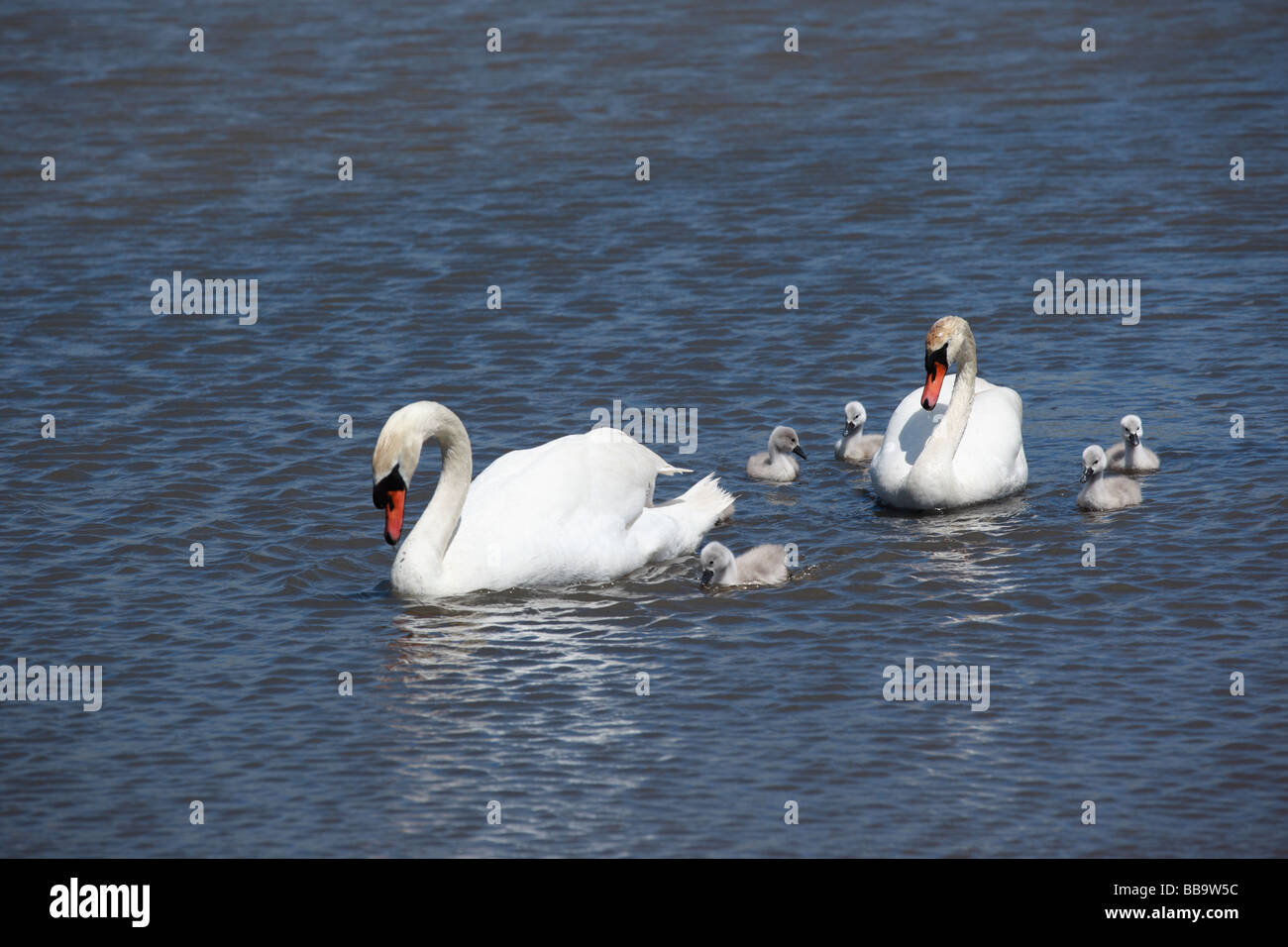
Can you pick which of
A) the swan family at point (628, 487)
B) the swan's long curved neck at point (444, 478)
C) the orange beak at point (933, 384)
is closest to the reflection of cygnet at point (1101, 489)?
the swan family at point (628, 487)

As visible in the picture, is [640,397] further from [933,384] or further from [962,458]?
[962,458]

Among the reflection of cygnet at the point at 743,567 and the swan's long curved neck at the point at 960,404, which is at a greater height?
the swan's long curved neck at the point at 960,404

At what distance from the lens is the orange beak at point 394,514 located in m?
10.4

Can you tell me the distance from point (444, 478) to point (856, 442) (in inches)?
132

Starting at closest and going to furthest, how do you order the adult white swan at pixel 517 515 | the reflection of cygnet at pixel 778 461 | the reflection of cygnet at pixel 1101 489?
the adult white swan at pixel 517 515 → the reflection of cygnet at pixel 1101 489 → the reflection of cygnet at pixel 778 461

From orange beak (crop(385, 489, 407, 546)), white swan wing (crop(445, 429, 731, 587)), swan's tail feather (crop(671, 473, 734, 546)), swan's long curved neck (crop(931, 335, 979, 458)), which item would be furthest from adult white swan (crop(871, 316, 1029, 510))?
orange beak (crop(385, 489, 407, 546))

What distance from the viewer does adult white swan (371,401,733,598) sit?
10641 millimetres

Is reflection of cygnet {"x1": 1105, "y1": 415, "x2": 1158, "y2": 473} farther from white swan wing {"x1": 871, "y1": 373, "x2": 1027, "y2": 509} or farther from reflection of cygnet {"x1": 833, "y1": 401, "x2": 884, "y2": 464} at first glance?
reflection of cygnet {"x1": 833, "y1": 401, "x2": 884, "y2": 464}

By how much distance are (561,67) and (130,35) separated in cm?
610

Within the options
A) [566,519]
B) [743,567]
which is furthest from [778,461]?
[566,519]

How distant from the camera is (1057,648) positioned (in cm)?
970

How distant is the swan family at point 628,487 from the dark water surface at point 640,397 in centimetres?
21

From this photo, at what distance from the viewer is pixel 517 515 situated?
1091cm

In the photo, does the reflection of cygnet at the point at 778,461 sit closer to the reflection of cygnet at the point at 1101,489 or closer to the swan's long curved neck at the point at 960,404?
the swan's long curved neck at the point at 960,404
